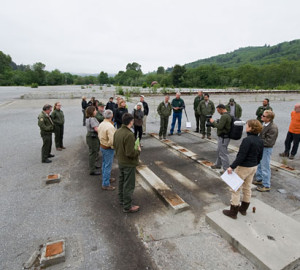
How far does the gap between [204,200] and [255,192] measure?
1285 millimetres

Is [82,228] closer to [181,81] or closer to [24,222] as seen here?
[24,222]

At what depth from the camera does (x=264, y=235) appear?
301cm

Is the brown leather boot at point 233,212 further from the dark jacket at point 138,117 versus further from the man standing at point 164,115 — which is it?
the man standing at point 164,115

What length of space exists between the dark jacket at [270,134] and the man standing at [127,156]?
120 inches

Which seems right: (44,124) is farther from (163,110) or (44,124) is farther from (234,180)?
(234,180)

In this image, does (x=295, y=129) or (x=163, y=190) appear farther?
(x=295, y=129)

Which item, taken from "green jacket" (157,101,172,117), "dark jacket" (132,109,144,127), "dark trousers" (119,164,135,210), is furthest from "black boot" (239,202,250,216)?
"green jacket" (157,101,172,117)

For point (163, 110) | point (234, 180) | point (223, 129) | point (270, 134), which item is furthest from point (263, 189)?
point (163, 110)

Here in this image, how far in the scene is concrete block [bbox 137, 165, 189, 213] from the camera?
151 inches

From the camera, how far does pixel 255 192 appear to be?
4.44 meters

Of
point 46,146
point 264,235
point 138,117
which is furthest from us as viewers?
point 138,117

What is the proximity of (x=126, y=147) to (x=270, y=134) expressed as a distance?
3.36 m

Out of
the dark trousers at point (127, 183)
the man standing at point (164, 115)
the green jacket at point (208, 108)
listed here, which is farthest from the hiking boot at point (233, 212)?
the green jacket at point (208, 108)

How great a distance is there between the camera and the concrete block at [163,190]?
3842mm
